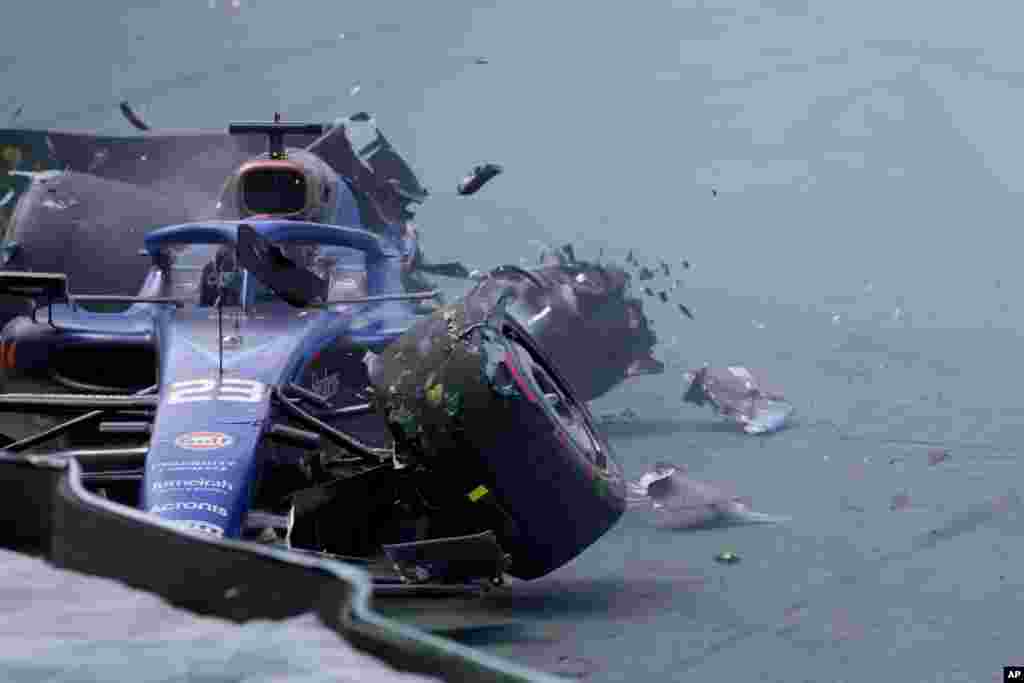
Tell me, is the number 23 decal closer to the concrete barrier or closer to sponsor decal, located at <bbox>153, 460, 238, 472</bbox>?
sponsor decal, located at <bbox>153, 460, 238, 472</bbox>

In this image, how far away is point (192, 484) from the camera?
6.48 m

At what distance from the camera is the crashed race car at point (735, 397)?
17219 mm

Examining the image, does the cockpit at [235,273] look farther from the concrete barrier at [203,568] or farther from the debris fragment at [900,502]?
the debris fragment at [900,502]

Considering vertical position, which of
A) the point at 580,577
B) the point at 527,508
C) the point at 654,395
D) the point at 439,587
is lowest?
the point at 654,395

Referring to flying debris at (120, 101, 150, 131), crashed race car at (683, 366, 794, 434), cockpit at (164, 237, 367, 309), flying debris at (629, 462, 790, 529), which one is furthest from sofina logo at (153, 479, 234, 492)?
crashed race car at (683, 366, 794, 434)

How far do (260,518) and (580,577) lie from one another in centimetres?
271

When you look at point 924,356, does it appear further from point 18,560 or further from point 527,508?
point 18,560

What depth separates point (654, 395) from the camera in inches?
787

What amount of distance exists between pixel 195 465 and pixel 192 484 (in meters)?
0.15

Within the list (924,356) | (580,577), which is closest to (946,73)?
(924,356)

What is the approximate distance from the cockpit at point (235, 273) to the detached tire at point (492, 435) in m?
1.69

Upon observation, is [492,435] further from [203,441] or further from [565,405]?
[203,441]

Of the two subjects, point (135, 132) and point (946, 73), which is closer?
point (135, 132)

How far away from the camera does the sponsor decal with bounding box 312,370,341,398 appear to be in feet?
26.8
